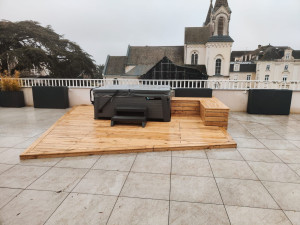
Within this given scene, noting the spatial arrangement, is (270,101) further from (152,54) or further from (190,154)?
(152,54)

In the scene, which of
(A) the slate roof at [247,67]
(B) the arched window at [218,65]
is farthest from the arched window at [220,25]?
(A) the slate roof at [247,67]

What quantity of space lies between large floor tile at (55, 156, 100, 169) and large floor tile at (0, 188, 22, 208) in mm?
597

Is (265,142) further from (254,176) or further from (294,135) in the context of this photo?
(254,176)

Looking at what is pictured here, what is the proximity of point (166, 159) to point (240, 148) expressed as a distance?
1.41 meters

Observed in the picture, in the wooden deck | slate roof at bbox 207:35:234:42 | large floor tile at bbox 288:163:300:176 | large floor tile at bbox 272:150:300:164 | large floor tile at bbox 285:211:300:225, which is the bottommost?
large floor tile at bbox 285:211:300:225

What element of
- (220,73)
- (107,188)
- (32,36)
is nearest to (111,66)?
(32,36)

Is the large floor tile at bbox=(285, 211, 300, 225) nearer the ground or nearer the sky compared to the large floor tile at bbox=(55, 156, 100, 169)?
nearer the ground

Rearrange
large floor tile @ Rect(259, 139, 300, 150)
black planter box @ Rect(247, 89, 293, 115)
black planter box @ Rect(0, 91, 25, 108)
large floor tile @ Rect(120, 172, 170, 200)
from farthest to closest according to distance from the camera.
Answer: black planter box @ Rect(0, 91, 25, 108) < black planter box @ Rect(247, 89, 293, 115) < large floor tile @ Rect(259, 139, 300, 150) < large floor tile @ Rect(120, 172, 170, 200)

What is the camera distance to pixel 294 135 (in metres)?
3.77

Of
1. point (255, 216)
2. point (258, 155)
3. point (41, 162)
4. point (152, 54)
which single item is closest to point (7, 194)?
point (41, 162)

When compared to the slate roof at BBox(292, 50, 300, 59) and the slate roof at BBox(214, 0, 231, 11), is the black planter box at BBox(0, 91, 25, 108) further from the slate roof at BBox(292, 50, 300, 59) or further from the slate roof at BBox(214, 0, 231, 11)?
the slate roof at BBox(292, 50, 300, 59)

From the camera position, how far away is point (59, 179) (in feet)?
7.04

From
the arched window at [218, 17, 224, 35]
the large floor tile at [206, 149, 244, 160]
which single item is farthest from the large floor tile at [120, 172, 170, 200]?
the arched window at [218, 17, 224, 35]

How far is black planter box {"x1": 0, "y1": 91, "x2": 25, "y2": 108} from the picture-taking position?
688 cm
